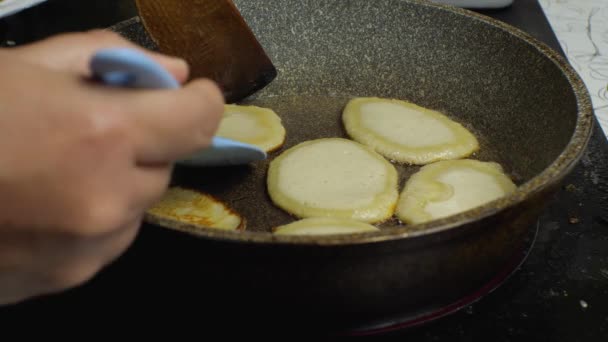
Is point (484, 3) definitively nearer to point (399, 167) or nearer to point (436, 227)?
point (399, 167)

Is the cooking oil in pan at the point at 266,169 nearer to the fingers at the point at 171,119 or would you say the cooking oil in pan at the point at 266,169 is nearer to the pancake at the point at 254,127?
the pancake at the point at 254,127

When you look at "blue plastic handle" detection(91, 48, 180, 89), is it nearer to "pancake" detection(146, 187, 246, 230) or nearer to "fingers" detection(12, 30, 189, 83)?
"fingers" detection(12, 30, 189, 83)

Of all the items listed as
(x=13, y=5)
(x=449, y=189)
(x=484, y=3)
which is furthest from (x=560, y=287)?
(x=13, y=5)

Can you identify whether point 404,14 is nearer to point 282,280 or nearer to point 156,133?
point 282,280

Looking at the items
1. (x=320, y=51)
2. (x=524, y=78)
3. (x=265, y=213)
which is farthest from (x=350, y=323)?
(x=320, y=51)

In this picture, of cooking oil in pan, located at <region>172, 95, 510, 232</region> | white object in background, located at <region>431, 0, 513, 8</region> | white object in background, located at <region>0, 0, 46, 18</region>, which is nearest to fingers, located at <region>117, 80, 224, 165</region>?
cooking oil in pan, located at <region>172, 95, 510, 232</region>

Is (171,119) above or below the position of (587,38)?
above

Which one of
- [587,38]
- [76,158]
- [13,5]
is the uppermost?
[76,158]

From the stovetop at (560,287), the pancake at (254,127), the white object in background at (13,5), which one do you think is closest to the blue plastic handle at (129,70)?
the stovetop at (560,287)
